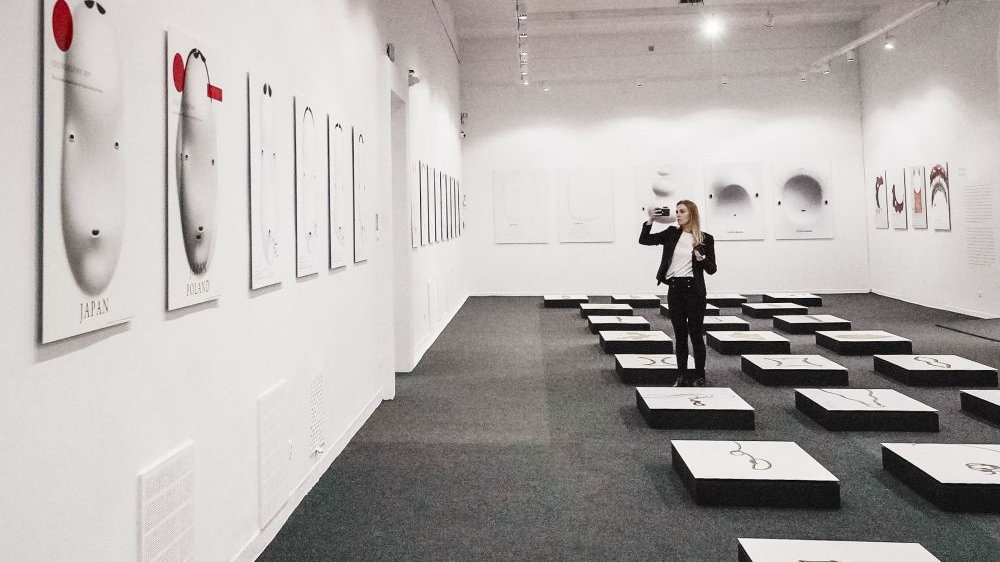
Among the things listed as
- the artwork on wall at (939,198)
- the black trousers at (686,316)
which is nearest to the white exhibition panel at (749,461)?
the black trousers at (686,316)

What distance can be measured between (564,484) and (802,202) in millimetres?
11369

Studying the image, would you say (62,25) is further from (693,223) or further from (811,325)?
(811,325)

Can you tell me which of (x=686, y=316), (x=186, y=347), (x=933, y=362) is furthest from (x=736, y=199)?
(x=186, y=347)

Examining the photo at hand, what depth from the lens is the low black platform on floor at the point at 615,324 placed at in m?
8.04

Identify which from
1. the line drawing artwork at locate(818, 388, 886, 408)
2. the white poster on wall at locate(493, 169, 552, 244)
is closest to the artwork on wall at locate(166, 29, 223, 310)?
the line drawing artwork at locate(818, 388, 886, 408)

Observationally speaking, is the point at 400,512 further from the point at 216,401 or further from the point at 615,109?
the point at 615,109

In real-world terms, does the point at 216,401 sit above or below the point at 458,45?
below

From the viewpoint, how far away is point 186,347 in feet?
7.14

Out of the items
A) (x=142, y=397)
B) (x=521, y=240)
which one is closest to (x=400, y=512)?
(x=142, y=397)

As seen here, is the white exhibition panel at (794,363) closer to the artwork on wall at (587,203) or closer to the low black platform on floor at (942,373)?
the low black platform on floor at (942,373)

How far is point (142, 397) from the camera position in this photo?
1.92m

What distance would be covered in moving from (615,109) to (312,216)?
10574mm

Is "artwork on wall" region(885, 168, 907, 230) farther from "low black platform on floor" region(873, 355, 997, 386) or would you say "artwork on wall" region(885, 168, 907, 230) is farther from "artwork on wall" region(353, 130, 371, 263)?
"artwork on wall" region(353, 130, 371, 263)

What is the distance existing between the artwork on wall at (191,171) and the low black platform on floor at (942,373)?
5.67 metres
